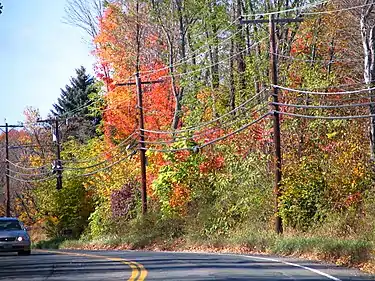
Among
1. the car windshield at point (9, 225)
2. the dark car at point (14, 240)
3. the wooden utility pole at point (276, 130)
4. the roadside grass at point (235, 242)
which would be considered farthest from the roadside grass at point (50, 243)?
the wooden utility pole at point (276, 130)

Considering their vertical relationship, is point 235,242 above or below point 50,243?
above

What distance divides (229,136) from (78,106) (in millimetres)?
40166

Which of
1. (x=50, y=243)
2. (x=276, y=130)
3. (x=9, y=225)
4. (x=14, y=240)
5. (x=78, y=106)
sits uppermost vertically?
(x=78, y=106)

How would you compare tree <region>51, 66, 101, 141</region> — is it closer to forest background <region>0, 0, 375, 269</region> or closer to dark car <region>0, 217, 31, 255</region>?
forest background <region>0, 0, 375, 269</region>

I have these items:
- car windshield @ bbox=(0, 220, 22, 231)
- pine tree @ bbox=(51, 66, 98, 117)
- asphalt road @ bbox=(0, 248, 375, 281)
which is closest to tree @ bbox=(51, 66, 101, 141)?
A: pine tree @ bbox=(51, 66, 98, 117)

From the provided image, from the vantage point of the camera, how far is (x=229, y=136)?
1586 inches

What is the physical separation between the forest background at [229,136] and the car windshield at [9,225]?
842cm

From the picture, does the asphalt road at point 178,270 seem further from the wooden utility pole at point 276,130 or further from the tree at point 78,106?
the tree at point 78,106

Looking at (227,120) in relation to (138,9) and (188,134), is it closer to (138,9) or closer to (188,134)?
(188,134)

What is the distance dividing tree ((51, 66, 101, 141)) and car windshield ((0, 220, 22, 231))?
3918 cm

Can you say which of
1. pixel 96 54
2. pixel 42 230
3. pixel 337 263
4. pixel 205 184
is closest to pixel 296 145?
pixel 205 184

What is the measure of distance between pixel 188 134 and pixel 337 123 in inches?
452

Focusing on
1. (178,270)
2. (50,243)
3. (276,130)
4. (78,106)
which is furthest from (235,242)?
(78,106)

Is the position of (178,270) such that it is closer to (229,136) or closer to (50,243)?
(229,136)
